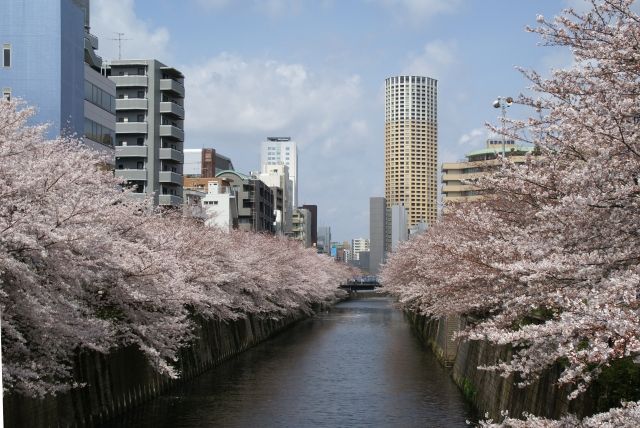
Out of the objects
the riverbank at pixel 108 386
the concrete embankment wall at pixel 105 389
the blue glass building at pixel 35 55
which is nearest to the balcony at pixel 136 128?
the blue glass building at pixel 35 55

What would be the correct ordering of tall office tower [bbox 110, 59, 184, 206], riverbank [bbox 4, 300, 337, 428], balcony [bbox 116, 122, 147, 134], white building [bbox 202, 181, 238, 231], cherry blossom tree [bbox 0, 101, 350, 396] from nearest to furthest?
cherry blossom tree [bbox 0, 101, 350, 396] < riverbank [bbox 4, 300, 337, 428] < tall office tower [bbox 110, 59, 184, 206] < balcony [bbox 116, 122, 147, 134] < white building [bbox 202, 181, 238, 231]

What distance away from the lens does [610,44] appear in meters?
12.3

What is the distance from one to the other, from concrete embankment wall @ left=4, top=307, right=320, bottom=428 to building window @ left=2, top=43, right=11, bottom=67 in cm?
1988

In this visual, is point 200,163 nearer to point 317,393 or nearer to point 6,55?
point 6,55

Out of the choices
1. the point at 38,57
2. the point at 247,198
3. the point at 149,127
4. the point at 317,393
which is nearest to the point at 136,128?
the point at 149,127

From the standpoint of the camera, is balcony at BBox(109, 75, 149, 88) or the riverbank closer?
the riverbank

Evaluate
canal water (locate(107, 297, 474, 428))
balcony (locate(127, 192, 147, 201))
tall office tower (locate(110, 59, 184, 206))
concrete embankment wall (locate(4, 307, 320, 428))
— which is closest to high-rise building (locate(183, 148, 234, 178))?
tall office tower (locate(110, 59, 184, 206))

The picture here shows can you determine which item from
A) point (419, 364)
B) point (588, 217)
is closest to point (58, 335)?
point (588, 217)

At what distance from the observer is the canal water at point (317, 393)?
31750mm

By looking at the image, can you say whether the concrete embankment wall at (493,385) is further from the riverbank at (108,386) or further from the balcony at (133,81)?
the balcony at (133,81)

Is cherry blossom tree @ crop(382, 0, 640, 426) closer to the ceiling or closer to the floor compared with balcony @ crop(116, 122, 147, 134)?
closer to the floor

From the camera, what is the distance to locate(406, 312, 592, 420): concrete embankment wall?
794 inches

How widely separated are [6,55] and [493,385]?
36.9 metres

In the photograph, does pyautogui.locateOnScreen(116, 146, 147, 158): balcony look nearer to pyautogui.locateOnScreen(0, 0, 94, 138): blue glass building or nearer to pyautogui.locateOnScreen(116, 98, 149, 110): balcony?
pyautogui.locateOnScreen(116, 98, 149, 110): balcony
